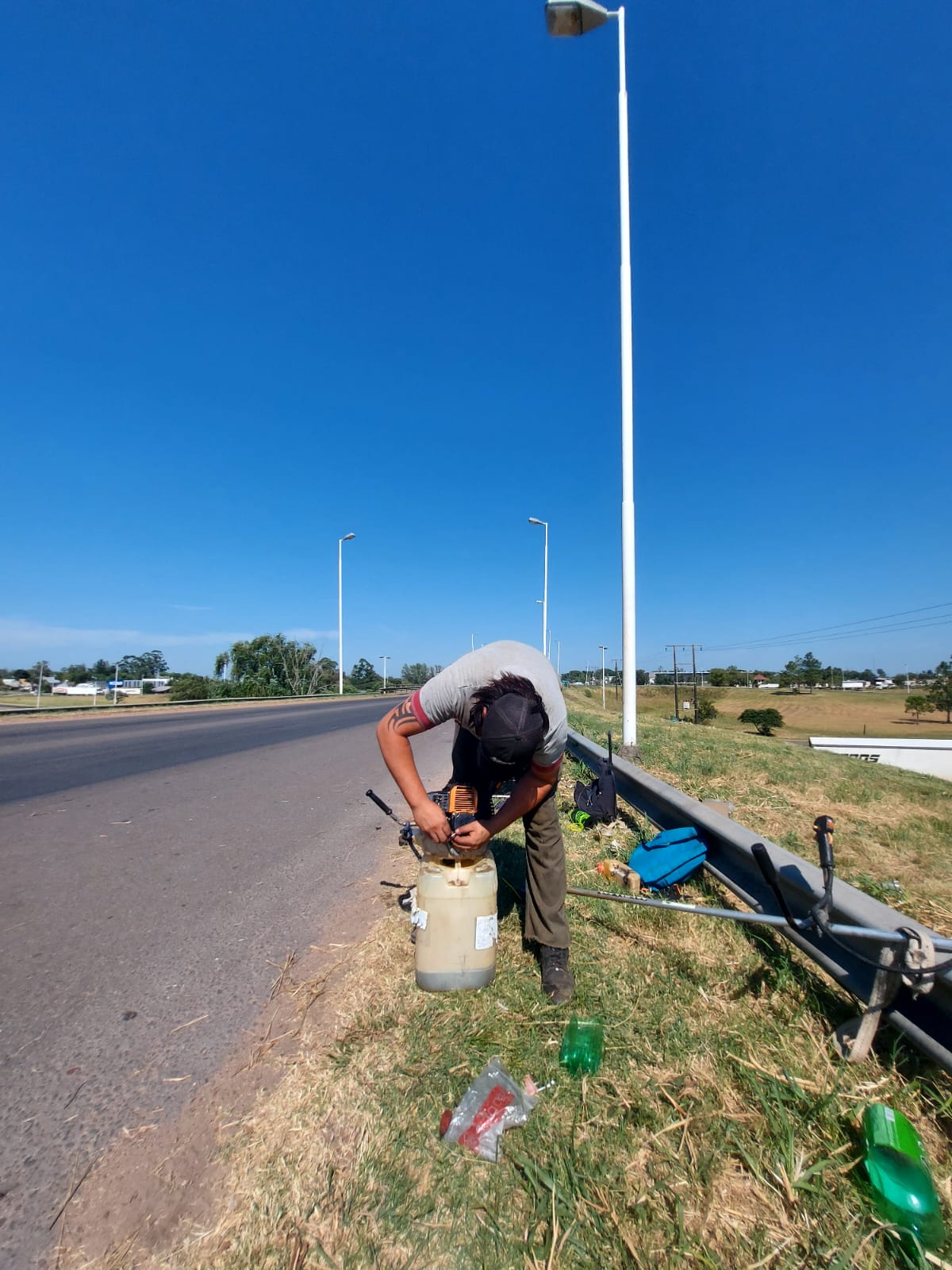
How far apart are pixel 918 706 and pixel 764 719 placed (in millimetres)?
27564

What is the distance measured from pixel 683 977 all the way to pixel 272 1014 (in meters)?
1.79

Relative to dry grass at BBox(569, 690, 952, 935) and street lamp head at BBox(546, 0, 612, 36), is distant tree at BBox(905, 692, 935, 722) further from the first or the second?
street lamp head at BBox(546, 0, 612, 36)

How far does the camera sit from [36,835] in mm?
5199

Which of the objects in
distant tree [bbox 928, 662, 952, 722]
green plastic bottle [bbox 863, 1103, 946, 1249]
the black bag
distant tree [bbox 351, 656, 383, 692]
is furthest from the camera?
distant tree [bbox 351, 656, 383, 692]

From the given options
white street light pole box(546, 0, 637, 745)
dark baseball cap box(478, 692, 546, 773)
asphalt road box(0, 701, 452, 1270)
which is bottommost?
asphalt road box(0, 701, 452, 1270)

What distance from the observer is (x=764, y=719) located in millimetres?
54625

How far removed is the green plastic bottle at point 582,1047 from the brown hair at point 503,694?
1.11 m

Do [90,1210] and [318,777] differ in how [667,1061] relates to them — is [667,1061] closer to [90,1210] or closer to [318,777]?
[90,1210]

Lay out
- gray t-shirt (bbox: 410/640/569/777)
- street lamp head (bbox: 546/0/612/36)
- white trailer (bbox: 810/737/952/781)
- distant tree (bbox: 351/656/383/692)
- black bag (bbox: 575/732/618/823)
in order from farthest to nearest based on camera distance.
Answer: distant tree (bbox: 351/656/383/692) < white trailer (bbox: 810/737/952/781) < street lamp head (bbox: 546/0/612/36) < black bag (bbox: 575/732/618/823) < gray t-shirt (bbox: 410/640/569/777)

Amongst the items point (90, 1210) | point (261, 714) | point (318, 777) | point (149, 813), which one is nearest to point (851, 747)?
point (261, 714)

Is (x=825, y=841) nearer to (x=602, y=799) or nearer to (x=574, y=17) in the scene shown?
(x=602, y=799)

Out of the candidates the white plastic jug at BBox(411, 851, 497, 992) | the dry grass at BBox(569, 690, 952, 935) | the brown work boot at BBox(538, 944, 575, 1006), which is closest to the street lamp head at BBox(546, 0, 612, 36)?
the dry grass at BBox(569, 690, 952, 935)

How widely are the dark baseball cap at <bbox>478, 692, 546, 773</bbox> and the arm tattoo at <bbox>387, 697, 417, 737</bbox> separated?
0.52m

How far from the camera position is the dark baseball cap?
223cm
